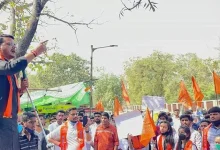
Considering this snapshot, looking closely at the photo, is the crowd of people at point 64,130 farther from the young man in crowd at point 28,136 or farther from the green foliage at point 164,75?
the green foliage at point 164,75

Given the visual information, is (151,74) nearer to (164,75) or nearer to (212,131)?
(164,75)

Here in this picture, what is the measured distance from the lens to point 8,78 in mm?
4148

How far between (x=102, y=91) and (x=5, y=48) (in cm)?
5642

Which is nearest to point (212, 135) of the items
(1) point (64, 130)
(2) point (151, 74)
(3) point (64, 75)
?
(1) point (64, 130)

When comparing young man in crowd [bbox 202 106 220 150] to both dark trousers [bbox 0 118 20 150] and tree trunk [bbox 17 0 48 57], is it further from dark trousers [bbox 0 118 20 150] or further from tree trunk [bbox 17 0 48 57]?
dark trousers [bbox 0 118 20 150]

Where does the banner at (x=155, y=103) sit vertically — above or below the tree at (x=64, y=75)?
below

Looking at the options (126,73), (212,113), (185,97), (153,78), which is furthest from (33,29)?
(126,73)

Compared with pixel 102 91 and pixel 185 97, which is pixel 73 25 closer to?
pixel 185 97

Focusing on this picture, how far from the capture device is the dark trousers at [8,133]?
413 centimetres

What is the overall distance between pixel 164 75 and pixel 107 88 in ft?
35.4

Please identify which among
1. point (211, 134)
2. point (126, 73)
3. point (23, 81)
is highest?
point (126, 73)

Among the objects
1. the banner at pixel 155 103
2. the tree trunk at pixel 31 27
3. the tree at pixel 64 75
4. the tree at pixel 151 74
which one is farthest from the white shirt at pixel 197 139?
the tree at pixel 64 75

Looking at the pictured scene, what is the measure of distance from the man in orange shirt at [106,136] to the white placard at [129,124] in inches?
5.1

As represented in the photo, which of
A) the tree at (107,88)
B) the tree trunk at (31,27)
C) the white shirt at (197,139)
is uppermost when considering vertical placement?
the tree at (107,88)
